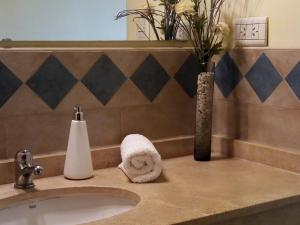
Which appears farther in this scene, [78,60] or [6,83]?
[78,60]

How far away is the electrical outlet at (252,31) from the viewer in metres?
1.33

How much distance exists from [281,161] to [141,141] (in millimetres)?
419

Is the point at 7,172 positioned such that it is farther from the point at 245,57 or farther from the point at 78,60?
the point at 245,57

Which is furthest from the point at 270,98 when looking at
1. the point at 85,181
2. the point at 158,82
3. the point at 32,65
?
the point at 32,65

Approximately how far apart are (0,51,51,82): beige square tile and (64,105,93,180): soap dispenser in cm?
16

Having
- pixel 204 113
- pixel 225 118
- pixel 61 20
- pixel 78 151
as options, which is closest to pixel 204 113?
pixel 204 113

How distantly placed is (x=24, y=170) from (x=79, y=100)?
28 centimetres

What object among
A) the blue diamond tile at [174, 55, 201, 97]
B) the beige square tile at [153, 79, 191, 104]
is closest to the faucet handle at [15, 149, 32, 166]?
the beige square tile at [153, 79, 191, 104]

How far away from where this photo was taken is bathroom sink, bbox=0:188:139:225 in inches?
43.7

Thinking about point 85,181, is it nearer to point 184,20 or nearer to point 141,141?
point 141,141

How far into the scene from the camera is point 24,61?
121 cm

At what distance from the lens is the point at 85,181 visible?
3.99ft

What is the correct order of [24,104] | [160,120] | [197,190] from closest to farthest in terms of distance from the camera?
[197,190]
[24,104]
[160,120]

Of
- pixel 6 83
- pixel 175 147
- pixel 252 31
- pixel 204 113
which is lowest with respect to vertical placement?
pixel 175 147
